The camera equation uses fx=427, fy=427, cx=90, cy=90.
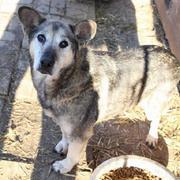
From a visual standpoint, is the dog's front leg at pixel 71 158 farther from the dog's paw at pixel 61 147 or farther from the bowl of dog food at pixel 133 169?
the bowl of dog food at pixel 133 169

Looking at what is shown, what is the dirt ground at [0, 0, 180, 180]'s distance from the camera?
472 cm

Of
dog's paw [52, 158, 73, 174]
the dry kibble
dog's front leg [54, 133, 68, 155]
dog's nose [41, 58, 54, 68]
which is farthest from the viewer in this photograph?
dog's front leg [54, 133, 68, 155]

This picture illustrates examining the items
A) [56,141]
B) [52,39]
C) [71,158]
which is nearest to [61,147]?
[56,141]

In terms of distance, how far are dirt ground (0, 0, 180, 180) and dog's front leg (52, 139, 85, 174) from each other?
9cm

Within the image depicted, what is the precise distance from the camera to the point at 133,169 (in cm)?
453

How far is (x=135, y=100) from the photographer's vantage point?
469 centimetres

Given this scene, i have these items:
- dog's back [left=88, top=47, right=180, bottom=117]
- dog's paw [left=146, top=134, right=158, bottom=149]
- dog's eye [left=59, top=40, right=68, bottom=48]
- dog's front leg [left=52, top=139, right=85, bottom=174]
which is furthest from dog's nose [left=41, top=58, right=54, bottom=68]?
dog's paw [left=146, top=134, right=158, bottom=149]

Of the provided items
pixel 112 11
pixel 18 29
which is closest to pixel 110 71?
pixel 18 29

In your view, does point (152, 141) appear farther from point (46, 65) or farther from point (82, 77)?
point (46, 65)

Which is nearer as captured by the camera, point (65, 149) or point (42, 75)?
point (42, 75)

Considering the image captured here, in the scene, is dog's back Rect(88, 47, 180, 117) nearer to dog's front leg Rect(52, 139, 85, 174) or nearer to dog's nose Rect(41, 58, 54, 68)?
dog's front leg Rect(52, 139, 85, 174)

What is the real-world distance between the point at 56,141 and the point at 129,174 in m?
1.02

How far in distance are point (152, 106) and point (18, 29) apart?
286 centimetres

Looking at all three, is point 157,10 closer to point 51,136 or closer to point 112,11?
point 112,11
